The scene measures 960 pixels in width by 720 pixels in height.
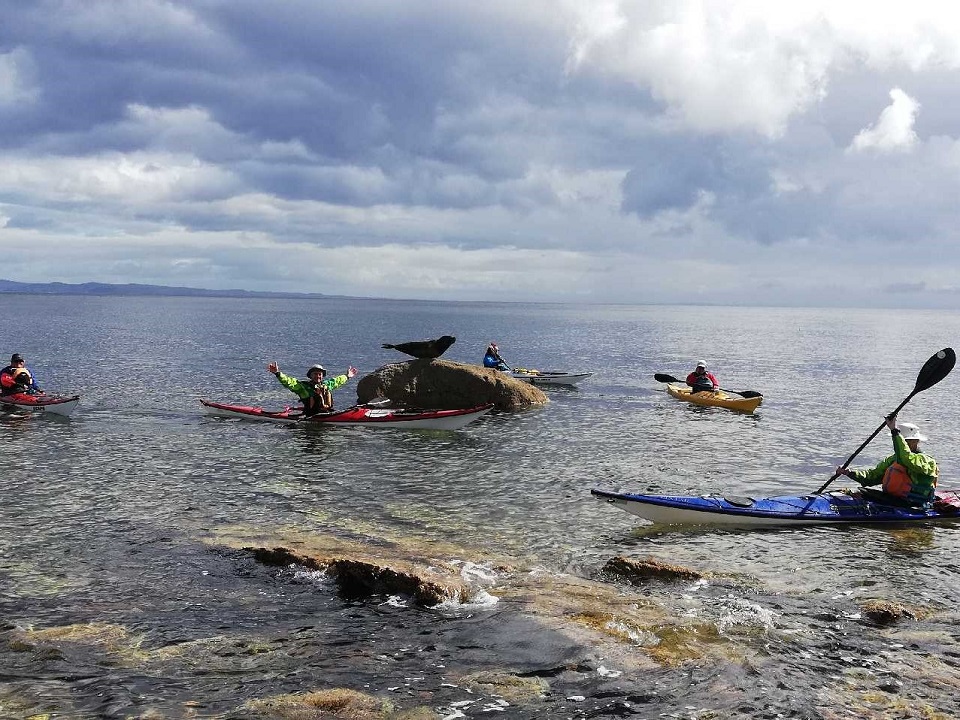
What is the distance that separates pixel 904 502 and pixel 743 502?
13.4ft

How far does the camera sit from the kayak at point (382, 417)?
28.2 m

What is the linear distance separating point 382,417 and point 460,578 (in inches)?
638

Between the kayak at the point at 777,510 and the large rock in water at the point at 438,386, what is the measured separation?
1741 cm

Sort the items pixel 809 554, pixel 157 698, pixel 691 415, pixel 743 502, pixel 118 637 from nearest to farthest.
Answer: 1. pixel 157 698
2. pixel 118 637
3. pixel 809 554
4. pixel 743 502
5. pixel 691 415

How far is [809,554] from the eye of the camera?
1496 centimetres

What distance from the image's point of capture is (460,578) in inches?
504

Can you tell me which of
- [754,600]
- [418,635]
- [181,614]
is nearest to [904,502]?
[754,600]

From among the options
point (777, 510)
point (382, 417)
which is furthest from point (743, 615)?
point (382, 417)

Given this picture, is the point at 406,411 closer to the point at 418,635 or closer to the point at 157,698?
the point at 418,635

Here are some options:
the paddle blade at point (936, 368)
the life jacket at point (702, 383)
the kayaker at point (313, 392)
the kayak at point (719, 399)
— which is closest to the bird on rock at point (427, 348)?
the kayaker at point (313, 392)

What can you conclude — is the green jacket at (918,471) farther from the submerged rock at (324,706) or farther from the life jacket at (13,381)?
the life jacket at (13,381)

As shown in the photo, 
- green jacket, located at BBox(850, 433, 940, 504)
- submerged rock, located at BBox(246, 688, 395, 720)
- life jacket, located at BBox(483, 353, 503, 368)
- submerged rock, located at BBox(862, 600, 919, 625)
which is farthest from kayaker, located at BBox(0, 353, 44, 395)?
green jacket, located at BBox(850, 433, 940, 504)

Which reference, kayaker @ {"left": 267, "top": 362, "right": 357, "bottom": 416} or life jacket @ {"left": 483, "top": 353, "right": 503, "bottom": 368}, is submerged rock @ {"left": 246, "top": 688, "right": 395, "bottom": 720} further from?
life jacket @ {"left": 483, "top": 353, "right": 503, "bottom": 368}

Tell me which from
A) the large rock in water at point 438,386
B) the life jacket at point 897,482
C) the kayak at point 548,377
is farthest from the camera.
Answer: the kayak at point 548,377
